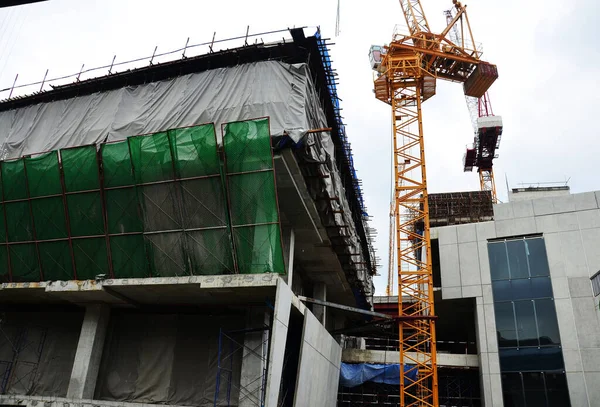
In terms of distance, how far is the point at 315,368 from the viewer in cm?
2150

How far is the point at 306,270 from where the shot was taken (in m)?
27.8

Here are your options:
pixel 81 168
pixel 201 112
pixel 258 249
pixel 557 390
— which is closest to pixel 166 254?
pixel 258 249


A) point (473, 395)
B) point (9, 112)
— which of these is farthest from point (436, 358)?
point (9, 112)

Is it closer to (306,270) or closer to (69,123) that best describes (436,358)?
(306,270)

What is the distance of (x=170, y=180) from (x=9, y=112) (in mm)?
14473

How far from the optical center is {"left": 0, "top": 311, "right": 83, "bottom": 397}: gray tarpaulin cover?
72.0 feet

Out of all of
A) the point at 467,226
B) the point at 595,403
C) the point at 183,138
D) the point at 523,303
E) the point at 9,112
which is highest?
the point at 9,112

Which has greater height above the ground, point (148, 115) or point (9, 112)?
point (9, 112)

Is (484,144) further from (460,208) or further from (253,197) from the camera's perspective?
(253,197)

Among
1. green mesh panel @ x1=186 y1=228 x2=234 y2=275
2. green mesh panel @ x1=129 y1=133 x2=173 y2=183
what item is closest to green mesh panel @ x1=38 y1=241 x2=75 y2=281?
green mesh panel @ x1=129 y1=133 x2=173 y2=183

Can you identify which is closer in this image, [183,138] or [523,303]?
[183,138]

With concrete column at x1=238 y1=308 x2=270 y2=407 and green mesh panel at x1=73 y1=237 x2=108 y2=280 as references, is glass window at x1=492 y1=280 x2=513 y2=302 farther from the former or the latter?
green mesh panel at x1=73 y1=237 x2=108 y2=280

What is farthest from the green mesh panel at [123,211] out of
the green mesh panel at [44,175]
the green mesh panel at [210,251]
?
the green mesh panel at [44,175]

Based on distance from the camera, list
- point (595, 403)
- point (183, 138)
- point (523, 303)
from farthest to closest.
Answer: point (523, 303), point (595, 403), point (183, 138)
